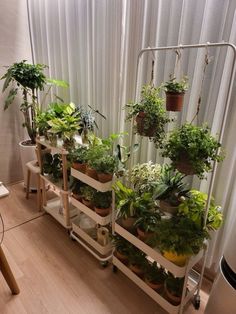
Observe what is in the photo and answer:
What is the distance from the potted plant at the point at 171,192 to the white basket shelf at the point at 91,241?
0.65m

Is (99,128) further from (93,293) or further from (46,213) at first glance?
(93,293)

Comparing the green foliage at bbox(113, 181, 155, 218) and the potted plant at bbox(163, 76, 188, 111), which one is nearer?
the potted plant at bbox(163, 76, 188, 111)

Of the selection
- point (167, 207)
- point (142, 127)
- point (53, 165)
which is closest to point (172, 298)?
point (167, 207)

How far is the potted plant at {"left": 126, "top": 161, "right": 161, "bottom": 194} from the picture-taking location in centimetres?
139

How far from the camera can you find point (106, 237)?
173 cm

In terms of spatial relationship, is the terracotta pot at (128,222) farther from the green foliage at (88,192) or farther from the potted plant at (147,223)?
the green foliage at (88,192)

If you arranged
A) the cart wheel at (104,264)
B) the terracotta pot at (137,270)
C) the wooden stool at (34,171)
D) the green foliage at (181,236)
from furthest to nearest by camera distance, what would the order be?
1. the wooden stool at (34,171)
2. the cart wheel at (104,264)
3. the terracotta pot at (137,270)
4. the green foliage at (181,236)

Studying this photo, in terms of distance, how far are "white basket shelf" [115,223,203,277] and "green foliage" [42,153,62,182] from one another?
852 mm

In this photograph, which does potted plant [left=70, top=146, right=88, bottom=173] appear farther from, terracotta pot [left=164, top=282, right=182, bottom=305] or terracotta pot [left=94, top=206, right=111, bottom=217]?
terracotta pot [left=164, top=282, right=182, bottom=305]

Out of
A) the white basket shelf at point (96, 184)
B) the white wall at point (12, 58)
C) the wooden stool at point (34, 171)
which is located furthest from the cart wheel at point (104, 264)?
the white wall at point (12, 58)

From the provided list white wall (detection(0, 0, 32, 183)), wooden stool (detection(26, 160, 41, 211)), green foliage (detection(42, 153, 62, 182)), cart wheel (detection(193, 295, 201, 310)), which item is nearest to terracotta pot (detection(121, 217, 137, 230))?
cart wheel (detection(193, 295, 201, 310))

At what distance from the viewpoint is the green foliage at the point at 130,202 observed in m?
1.38

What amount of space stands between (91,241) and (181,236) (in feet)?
2.78

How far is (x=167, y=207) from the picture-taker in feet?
4.29
